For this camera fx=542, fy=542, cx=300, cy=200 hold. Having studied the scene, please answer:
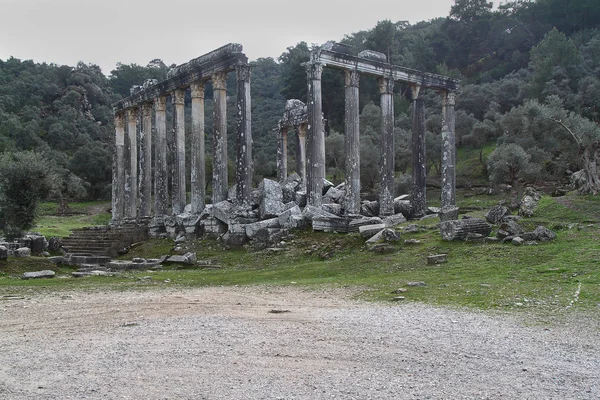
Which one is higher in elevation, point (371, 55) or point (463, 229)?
point (371, 55)

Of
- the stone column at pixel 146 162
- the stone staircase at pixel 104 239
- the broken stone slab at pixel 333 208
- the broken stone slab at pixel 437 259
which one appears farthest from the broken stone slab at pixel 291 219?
the stone column at pixel 146 162

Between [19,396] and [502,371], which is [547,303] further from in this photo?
[19,396]

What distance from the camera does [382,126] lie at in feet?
95.0

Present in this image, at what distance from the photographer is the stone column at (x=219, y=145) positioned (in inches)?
1047

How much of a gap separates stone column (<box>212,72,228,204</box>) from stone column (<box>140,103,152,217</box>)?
26.0 ft

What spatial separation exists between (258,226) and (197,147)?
724 centimetres

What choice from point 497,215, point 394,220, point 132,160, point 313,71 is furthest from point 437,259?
point 132,160

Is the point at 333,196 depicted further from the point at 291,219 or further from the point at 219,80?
the point at 219,80

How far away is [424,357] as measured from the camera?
7.03 m

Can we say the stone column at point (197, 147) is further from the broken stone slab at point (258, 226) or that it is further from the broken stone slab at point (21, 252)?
the broken stone slab at point (21, 252)

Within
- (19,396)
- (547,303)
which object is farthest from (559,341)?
(19,396)

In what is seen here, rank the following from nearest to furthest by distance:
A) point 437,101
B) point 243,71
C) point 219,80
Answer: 1. point 243,71
2. point 219,80
3. point 437,101

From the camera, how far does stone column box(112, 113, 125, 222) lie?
34.8 metres

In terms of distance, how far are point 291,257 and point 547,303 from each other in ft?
37.3
